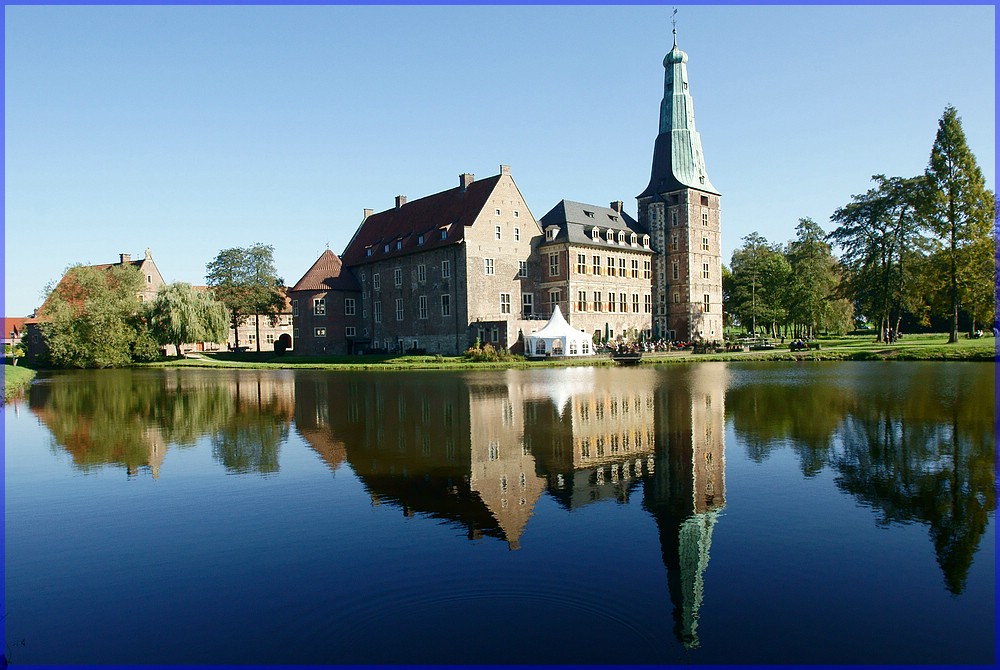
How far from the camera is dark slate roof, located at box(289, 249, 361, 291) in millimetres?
60969

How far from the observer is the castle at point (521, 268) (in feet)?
171

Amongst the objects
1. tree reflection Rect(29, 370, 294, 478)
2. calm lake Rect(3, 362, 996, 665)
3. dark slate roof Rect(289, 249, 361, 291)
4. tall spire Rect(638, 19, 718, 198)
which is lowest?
calm lake Rect(3, 362, 996, 665)

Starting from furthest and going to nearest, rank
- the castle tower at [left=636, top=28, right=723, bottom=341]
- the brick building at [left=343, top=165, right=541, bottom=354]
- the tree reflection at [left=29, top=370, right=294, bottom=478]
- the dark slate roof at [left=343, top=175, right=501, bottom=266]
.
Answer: the castle tower at [left=636, top=28, right=723, bottom=341] < the dark slate roof at [left=343, top=175, right=501, bottom=266] < the brick building at [left=343, top=165, right=541, bottom=354] < the tree reflection at [left=29, top=370, right=294, bottom=478]

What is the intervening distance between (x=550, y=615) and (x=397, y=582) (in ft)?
5.65

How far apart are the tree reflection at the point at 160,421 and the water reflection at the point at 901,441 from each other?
404 inches

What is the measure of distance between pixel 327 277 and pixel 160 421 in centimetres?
4250

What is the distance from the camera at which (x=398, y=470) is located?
487 inches

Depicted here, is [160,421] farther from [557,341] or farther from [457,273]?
[457,273]

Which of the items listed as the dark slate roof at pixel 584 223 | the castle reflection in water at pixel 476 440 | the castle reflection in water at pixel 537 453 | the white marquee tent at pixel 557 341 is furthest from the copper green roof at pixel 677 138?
the castle reflection in water at pixel 537 453

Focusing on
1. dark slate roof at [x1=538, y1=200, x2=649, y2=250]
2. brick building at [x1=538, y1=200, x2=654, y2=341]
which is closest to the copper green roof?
dark slate roof at [x1=538, y1=200, x2=649, y2=250]

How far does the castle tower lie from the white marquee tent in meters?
13.8

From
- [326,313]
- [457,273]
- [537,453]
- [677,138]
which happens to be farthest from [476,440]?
[677,138]

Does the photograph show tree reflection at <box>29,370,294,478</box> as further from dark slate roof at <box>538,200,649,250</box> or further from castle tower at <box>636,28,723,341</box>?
castle tower at <box>636,28,723,341</box>

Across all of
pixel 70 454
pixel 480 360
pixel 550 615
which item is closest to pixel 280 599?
pixel 550 615
